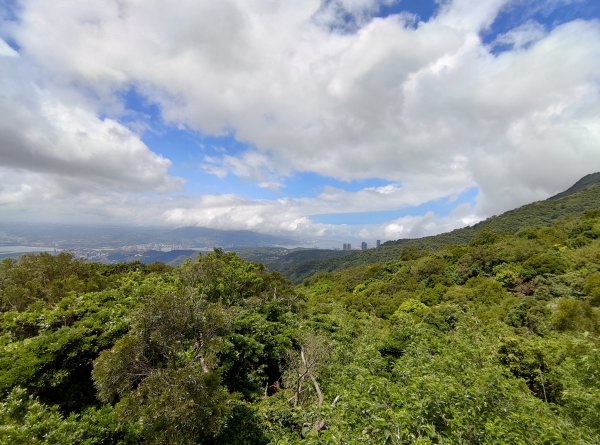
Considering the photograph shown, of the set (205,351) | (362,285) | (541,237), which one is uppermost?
(541,237)

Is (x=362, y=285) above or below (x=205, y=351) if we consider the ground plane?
below

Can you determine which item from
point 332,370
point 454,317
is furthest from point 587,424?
point 454,317

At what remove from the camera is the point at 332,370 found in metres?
16.4

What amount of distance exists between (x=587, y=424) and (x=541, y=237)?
187ft

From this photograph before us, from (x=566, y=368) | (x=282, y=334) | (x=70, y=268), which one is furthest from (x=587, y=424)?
(x=70, y=268)

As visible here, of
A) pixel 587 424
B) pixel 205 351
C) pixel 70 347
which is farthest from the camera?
pixel 70 347

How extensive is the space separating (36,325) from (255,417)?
1397 centimetres

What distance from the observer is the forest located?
6.91m

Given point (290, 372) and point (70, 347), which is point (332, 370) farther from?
point (70, 347)

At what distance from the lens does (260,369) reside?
1894cm

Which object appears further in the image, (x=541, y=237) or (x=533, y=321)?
(x=541, y=237)

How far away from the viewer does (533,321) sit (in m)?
27.6

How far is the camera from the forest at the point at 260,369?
691 cm

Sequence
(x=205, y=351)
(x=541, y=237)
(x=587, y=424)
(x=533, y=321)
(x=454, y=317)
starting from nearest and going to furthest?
(x=587, y=424) < (x=205, y=351) < (x=533, y=321) < (x=454, y=317) < (x=541, y=237)
